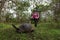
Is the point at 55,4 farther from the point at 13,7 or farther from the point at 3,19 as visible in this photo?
the point at 3,19

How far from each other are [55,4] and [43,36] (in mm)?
4228

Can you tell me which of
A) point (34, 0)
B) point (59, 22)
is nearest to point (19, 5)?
point (34, 0)

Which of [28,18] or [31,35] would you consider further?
[28,18]

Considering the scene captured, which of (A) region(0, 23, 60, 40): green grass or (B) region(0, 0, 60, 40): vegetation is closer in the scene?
(A) region(0, 23, 60, 40): green grass

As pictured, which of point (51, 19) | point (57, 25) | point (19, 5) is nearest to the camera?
point (57, 25)

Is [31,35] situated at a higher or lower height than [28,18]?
lower

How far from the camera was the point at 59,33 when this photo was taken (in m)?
12.7

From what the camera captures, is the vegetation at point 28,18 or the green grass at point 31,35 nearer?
the green grass at point 31,35

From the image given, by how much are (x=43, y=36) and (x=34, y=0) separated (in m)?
5.27

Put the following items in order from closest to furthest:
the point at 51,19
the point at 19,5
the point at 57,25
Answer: the point at 57,25, the point at 19,5, the point at 51,19

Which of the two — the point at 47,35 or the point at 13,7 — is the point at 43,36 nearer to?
the point at 47,35

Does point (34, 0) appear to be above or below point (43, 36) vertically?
above

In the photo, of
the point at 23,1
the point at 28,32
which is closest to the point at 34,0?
the point at 23,1

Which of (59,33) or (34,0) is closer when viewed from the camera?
(59,33)
